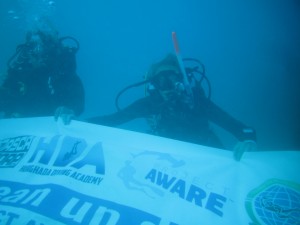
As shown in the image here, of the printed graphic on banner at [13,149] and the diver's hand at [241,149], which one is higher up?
the diver's hand at [241,149]

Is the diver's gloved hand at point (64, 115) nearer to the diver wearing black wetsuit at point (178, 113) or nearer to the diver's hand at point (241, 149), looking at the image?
the diver wearing black wetsuit at point (178, 113)

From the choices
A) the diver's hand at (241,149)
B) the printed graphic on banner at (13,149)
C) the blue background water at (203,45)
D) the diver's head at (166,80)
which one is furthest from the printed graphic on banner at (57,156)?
the blue background water at (203,45)

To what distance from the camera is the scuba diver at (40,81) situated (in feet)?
13.4

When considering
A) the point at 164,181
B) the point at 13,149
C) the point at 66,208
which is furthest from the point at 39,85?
the point at 164,181

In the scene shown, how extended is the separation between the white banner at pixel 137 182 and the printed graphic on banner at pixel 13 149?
1cm

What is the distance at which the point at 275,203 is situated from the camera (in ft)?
5.94

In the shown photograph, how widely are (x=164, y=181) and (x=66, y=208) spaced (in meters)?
0.80

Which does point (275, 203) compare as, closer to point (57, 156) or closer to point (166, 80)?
point (57, 156)

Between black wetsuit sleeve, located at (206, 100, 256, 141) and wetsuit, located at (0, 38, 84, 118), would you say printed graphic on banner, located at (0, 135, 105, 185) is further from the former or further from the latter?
black wetsuit sleeve, located at (206, 100, 256, 141)

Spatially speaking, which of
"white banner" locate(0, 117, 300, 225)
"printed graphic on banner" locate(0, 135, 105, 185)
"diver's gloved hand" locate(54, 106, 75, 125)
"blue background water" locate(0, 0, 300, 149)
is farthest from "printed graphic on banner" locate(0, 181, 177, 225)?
"blue background water" locate(0, 0, 300, 149)

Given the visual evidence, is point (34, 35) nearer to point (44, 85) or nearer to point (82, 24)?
point (44, 85)

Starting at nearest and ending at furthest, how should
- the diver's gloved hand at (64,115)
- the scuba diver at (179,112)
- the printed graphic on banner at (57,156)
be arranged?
the printed graphic on banner at (57,156) → the diver's gloved hand at (64,115) → the scuba diver at (179,112)

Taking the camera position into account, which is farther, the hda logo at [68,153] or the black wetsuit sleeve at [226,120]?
the black wetsuit sleeve at [226,120]

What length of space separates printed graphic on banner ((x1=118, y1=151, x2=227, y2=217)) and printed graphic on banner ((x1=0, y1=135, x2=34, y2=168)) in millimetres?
1085
